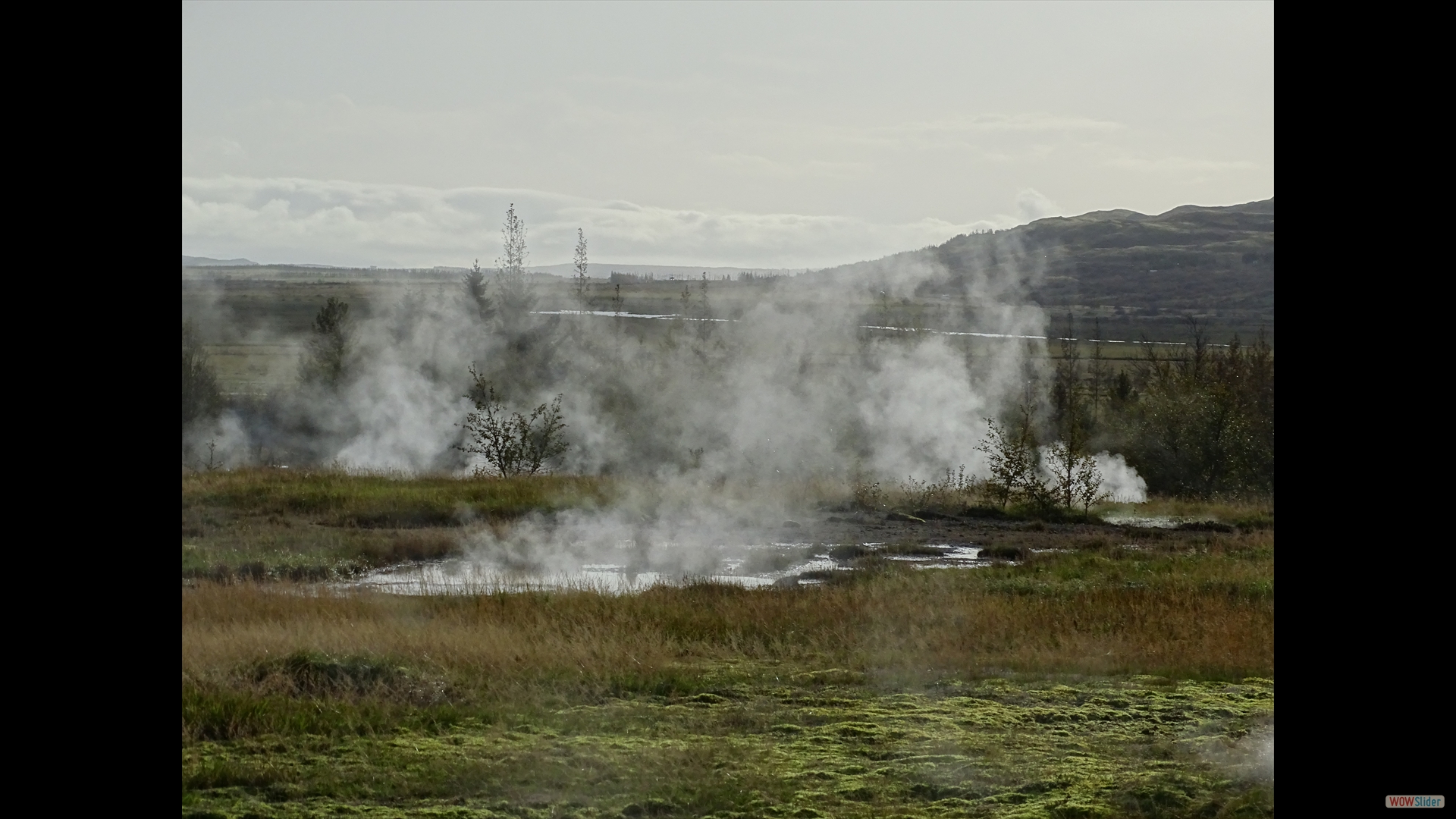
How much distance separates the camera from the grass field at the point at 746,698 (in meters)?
4.84

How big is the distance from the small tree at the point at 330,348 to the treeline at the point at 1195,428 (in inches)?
561

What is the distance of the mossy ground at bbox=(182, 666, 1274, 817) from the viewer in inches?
186

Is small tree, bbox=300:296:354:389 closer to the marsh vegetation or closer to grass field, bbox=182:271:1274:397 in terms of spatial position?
the marsh vegetation

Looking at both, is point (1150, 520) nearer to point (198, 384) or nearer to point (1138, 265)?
point (198, 384)

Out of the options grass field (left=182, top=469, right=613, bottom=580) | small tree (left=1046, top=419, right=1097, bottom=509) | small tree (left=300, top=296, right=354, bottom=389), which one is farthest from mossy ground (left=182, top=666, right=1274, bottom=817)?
small tree (left=300, top=296, right=354, bottom=389)

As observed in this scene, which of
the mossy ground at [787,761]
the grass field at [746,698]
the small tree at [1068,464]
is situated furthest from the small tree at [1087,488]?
the mossy ground at [787,761]

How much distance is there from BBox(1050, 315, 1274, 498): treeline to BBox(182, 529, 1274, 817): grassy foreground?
7.00 m

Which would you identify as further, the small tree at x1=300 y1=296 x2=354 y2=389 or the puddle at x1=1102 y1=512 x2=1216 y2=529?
the small tree at x1=300 y1=296 x2=354 y2=389

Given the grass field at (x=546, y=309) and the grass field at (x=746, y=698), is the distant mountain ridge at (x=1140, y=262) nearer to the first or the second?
the grass field at (x=546, y=309)

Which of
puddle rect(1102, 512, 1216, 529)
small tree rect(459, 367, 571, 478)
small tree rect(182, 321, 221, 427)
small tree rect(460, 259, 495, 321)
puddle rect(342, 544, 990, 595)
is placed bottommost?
puddle rect(342, 544, 990, 595)

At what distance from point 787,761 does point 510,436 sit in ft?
36.1
